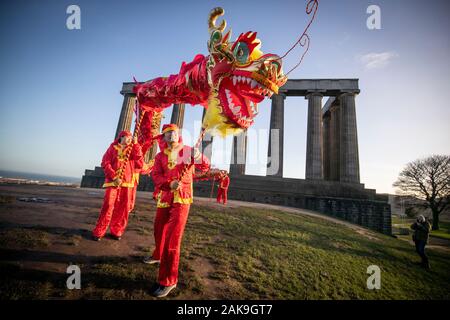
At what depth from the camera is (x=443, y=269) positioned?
682 centimetres

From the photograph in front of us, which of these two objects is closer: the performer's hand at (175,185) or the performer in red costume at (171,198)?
the performer in red costume at (171,198)

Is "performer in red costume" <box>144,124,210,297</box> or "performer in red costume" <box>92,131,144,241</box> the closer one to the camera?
"performer in red costume" <box>144,124,210,297</box>

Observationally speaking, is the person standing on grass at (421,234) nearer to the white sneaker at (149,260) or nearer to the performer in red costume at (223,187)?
the performer in red costume at (223,187)

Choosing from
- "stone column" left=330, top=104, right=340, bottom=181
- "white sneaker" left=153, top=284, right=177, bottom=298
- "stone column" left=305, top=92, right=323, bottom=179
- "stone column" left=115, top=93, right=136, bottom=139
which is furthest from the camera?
"stone column" left=115, top=93, right=136, bottom=139

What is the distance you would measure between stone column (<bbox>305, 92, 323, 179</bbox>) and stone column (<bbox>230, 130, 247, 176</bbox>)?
6897mm

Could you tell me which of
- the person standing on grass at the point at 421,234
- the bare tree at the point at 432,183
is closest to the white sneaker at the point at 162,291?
the person standing on grass at the point at 421,234

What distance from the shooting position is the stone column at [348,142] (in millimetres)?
20469

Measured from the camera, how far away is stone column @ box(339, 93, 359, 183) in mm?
20469

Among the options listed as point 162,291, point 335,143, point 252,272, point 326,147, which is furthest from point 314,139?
point 162,291

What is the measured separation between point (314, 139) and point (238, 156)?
864 cm

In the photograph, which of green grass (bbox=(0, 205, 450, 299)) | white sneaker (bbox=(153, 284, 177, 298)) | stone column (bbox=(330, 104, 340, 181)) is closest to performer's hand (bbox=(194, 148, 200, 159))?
white sneaker (bbox=(153, 284, 177, 298))

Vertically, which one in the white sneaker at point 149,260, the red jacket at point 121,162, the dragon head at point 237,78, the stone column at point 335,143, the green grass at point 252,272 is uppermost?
the stone column at point 335,143

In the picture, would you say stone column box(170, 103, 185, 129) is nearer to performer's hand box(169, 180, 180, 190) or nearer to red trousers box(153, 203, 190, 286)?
performer's hand box(169, 180, 180, 190)
